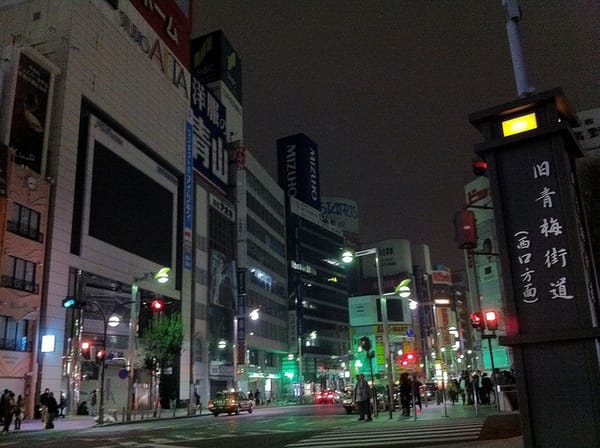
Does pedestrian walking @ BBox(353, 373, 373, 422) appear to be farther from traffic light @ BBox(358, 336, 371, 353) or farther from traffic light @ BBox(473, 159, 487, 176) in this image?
traffic light @ BBox(473, 159, 487, 176)

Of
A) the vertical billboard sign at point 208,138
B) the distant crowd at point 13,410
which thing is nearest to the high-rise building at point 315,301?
the vertical billboard sign at point 208,138

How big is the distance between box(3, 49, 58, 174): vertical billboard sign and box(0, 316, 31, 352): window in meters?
11.0

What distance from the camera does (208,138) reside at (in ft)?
246

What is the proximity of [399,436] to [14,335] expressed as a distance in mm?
30562

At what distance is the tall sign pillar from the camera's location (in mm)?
7285

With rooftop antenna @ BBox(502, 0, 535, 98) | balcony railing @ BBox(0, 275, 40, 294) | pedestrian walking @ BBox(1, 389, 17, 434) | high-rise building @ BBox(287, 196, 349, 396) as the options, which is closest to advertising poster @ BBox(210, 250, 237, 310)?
high-rise building @ BBox(287, 196, 349, 396)

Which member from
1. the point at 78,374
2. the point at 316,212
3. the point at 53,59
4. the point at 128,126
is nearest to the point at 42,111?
the point at 53,59

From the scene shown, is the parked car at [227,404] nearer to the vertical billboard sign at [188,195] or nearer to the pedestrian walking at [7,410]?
the pedestrian walking at [7,410]

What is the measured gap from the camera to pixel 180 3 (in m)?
75.2

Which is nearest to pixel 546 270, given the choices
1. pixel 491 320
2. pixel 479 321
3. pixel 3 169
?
pixel 491 320

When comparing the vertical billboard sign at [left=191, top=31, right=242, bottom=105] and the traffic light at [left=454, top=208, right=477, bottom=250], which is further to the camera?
the vertical billboard sign at [left=191, top=31, right=242, bottom=105]

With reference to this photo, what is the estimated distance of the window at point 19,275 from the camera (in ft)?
120

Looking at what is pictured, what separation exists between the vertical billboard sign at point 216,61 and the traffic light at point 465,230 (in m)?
84.9

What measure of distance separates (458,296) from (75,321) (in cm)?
13448
